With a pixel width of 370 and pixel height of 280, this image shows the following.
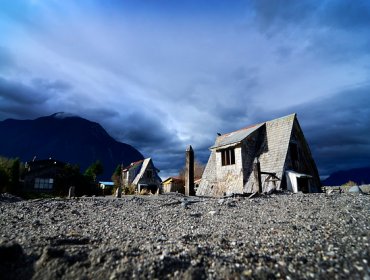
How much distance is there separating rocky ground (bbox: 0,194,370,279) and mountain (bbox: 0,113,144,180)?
157696 mm

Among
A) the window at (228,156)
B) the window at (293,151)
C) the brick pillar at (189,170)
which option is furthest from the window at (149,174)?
the brick pillar at (189,170)

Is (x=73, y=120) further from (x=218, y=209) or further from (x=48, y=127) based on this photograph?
(x=218, y=209)

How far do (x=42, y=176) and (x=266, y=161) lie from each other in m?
39.2

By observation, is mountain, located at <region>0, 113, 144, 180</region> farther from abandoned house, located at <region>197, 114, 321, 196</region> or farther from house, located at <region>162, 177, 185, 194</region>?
abandoned house, located at <region>197, 114, 321, 196</region>

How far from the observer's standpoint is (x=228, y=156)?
84.3ft

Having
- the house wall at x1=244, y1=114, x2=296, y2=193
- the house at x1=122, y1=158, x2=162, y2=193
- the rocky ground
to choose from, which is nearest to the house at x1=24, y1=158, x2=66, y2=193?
the house at x1=122, y1=158, x2=162, y2=193

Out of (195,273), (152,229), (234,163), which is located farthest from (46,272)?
(234,163)

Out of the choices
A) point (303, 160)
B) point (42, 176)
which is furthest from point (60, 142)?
point (303, 160)

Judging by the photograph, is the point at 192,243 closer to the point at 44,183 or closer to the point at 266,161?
the point at 266,161

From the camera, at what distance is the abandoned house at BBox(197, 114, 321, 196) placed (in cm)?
2147

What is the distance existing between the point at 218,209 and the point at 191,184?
20.8 feet

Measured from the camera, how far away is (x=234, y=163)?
24.8 meters

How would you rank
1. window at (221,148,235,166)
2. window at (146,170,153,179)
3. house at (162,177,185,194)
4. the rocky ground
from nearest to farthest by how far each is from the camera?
1. the rocky ground
2. window at (221,148,235,166)
3. window at (146,170,153,179)
4. house at (162,177,185,194)

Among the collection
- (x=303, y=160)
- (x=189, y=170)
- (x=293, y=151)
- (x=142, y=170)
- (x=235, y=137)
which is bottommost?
(x=189, y=170)
